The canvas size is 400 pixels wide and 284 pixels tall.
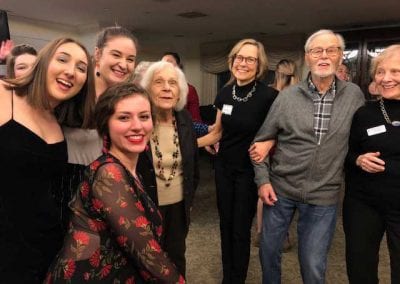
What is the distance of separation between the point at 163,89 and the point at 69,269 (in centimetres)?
101

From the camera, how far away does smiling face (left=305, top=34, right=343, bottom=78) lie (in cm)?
170

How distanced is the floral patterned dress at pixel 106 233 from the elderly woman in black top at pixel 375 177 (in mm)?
1118

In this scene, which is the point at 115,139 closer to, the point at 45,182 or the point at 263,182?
the point at 45,182

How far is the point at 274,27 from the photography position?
7.42 m

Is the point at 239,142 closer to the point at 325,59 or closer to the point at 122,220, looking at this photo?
the point at 325,59

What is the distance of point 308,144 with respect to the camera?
174 cm

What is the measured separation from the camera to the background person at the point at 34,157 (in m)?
1.11

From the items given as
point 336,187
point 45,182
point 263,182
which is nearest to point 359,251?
point 336,187

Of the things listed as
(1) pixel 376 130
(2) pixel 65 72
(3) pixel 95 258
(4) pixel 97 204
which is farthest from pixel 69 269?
(1) pixel 376 130

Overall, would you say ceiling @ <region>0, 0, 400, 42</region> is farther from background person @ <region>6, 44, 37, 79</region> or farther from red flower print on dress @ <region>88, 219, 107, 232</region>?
red flower print on dress @ <region>88, 219, 107, 232</region>

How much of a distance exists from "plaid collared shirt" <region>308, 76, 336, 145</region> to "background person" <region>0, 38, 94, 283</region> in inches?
43.9

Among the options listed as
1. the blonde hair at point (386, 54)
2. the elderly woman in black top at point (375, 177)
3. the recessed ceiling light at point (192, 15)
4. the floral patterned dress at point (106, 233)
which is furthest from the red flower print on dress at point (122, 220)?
the recessed ceiling light at point (192, 15)

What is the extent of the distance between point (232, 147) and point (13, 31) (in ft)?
20.7

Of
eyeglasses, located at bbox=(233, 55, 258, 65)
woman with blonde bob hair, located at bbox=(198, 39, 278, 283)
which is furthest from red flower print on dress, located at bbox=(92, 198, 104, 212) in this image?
eyeglasses, located at bbox=(233, 55, 258, 65)
